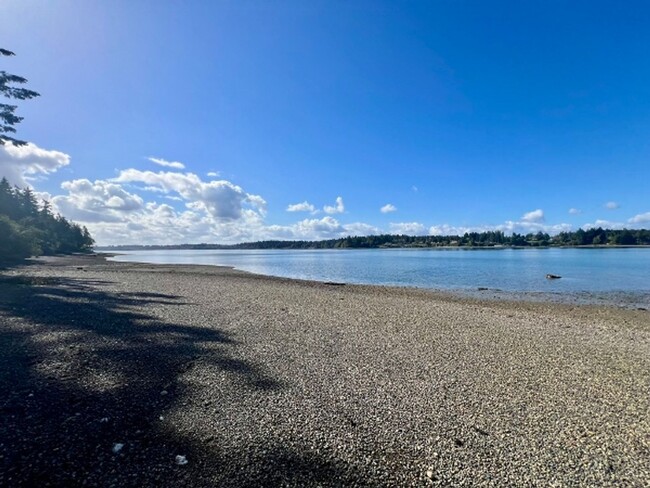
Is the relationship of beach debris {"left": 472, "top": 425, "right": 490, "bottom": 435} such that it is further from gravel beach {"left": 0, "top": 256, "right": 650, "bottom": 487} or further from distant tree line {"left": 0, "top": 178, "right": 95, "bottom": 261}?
distant tree line {"left": 0, "top": 178, "right": 95, "bottom": 261}

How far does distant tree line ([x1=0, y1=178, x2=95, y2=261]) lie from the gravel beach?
33.0 meters

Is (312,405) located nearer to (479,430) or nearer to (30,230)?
(479,430)

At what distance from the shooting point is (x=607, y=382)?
6.84m

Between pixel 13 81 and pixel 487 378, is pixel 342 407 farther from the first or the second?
pixel 13 81

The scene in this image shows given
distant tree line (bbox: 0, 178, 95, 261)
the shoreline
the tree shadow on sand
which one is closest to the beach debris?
the tree shadow on sand

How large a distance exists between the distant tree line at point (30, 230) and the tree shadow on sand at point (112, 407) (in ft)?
112

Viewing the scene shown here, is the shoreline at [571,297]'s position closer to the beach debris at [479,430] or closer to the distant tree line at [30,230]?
the beach debris at [479,430]

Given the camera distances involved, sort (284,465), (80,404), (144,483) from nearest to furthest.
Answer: (144,483)
(284,465)
(80,404)

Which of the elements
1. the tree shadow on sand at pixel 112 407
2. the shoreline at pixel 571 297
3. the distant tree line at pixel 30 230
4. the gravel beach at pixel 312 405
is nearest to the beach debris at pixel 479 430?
the gravel beach at pixel 312 405

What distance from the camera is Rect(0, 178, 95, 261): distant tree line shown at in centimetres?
3550

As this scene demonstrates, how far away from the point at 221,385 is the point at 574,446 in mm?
5479

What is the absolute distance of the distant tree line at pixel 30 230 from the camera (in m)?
35.5

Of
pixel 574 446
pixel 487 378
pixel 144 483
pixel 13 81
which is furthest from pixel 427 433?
pixel 13 81

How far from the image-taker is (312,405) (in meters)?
5.58
